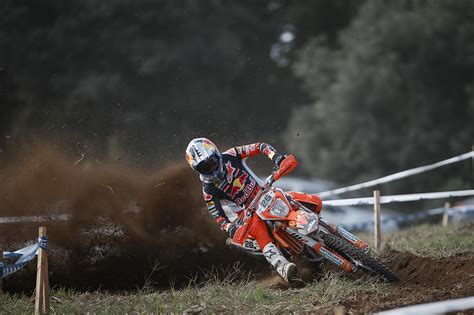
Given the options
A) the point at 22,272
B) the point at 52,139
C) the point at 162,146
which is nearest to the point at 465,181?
the point at 162,146

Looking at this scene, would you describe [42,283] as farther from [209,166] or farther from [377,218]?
[377,218]

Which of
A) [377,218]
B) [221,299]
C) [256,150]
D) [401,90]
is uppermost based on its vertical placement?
[401,90]

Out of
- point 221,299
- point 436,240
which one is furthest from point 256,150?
point 436,240

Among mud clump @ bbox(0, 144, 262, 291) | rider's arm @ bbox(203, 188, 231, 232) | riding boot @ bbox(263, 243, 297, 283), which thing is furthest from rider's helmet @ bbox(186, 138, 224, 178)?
mud clump @ bbox(0, 144, 262, 291)

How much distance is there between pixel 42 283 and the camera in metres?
7.28

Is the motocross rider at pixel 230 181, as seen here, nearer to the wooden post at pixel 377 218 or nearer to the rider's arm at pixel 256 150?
the rider's arm at pixel 256 150

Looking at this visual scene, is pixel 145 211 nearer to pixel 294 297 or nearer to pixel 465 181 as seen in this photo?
pixel 294 297

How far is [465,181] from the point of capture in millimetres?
26141

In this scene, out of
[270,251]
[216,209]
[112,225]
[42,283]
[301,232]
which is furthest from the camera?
[112,225]

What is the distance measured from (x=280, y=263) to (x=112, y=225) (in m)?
3.12

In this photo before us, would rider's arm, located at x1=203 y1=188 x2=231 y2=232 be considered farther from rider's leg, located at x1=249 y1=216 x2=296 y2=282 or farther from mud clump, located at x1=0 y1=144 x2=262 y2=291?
mud clump, located at x1=0 y1=144 x2=262 y2=291

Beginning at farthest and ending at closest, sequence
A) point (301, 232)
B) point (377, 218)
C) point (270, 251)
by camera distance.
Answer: point (377, 218) → point (270, 251) → point (301, 232)

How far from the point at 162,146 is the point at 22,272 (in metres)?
3.94

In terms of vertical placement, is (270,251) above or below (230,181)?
below
